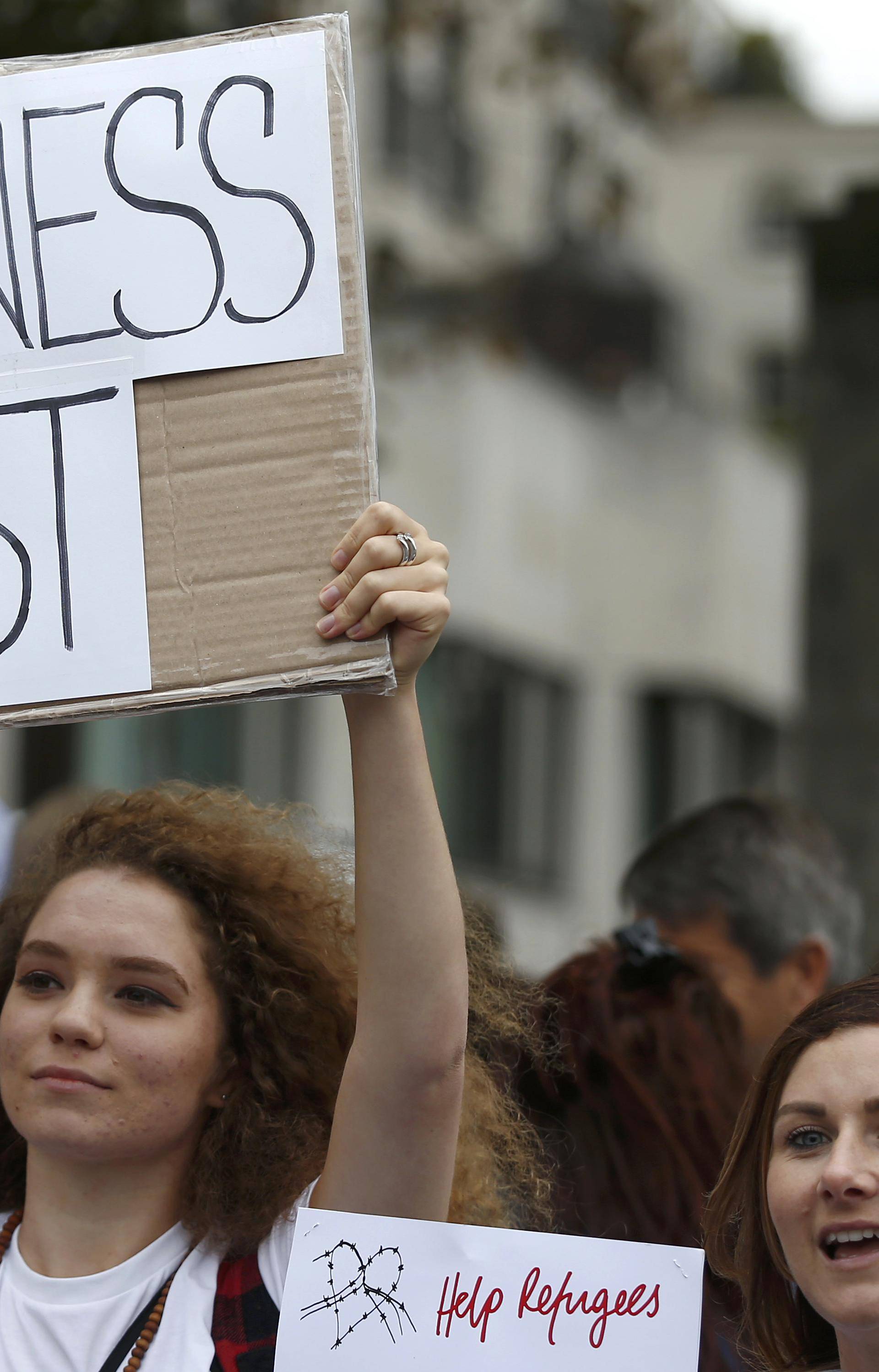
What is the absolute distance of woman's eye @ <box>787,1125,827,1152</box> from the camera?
69.7 inches

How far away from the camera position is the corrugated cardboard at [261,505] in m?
1.84

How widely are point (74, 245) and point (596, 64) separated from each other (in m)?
7.51

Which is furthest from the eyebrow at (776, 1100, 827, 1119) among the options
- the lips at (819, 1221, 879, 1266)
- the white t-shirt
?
the white t-shirt

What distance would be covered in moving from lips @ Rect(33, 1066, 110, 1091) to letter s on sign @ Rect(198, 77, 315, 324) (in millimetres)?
827

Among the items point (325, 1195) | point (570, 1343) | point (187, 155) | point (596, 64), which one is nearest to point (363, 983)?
point (325, 1195)

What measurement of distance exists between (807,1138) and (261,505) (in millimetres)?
812

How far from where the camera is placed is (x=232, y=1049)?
2221mm

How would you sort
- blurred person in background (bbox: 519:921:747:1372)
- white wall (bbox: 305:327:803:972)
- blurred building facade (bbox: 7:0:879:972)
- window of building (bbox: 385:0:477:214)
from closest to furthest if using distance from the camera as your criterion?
blurred person in background (bbox: 519:921:747:1372) < blurred building facade (bbox: 7:0:879:972) < window of building (bbox: 385:0:477:214) < white wall (bbox: 305:327:803:972)

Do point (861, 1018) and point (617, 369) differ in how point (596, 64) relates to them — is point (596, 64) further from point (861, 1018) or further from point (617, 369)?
point (861, 1018)

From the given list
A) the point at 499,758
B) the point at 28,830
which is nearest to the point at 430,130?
the point at 499,758

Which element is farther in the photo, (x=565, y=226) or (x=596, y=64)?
(x=565, y=226)

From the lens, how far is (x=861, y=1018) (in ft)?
5.98

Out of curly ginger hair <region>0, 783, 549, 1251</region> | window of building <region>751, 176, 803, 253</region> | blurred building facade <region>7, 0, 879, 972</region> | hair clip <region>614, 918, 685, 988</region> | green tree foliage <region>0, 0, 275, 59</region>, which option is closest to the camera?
curly ginger hair <region>0, 783, 549, 1251</region>

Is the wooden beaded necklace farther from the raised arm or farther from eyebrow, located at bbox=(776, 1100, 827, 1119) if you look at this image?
eyebrow, located at bbox=(776, 1100, 827, 1119)
